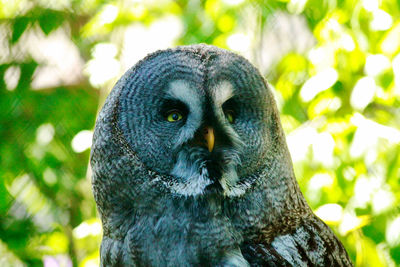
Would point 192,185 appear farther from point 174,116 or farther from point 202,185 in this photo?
point 174,116

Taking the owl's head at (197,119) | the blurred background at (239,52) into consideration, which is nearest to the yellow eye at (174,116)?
the owl's head at (197,119)

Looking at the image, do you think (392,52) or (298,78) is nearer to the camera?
(392,52)

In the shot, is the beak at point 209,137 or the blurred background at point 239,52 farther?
the blurred background at point 239,52

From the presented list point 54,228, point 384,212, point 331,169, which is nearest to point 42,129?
point 54,228

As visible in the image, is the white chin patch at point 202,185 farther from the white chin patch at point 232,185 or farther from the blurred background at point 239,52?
the blurred background at point 239,52

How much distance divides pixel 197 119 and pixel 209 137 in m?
0.05

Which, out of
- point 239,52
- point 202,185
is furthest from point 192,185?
point 239,52

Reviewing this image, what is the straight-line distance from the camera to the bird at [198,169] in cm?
124

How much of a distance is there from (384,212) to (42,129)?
1.49 metres

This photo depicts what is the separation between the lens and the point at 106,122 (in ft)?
4.32

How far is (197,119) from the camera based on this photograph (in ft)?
4.13

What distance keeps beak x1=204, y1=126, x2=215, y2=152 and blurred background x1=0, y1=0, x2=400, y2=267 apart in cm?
Result: 44

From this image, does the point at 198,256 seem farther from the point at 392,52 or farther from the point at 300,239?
the point at 392,52

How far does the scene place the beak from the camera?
48.8 inches
